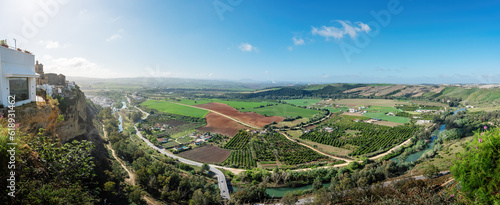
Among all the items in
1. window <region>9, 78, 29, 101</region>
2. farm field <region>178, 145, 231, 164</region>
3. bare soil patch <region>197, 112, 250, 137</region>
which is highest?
window <region>9, 78, 29, 101</region>

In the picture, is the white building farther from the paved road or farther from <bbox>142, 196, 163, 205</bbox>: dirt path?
the paved road

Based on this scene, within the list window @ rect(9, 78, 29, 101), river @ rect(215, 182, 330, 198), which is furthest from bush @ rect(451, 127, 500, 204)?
window @ rect(9, 78, 29, 101)

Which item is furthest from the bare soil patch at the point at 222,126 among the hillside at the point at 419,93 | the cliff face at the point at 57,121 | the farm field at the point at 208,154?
the hillside at the point at 419,93

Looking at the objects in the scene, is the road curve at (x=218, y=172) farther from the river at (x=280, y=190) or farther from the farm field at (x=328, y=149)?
the farm field at (x=328, y=149)

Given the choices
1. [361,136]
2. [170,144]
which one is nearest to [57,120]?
[170,144]

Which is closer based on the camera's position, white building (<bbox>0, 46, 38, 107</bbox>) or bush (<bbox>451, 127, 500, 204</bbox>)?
bush (<bbox>451, 127, 500, 204</bbox>)

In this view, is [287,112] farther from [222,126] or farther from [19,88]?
[19,88]
